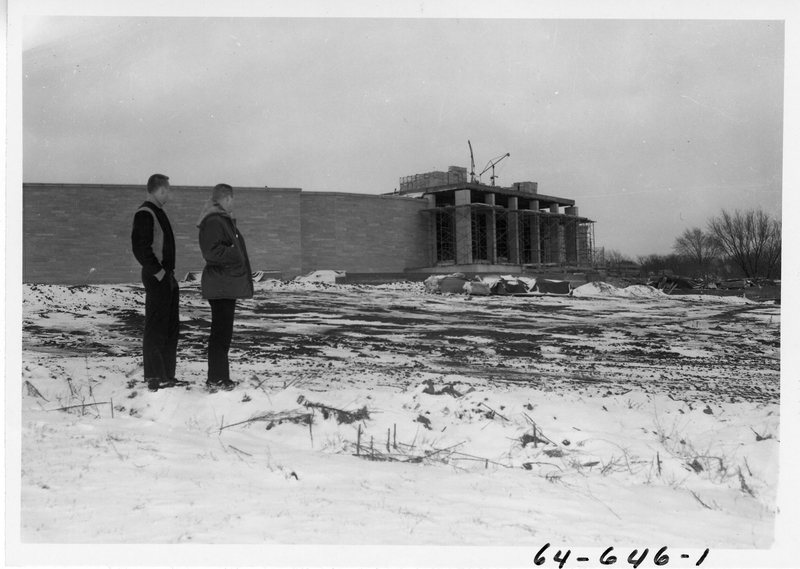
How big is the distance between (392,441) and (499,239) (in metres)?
9.79

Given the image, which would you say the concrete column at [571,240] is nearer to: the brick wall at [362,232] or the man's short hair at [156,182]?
the brick wall at [362,232]

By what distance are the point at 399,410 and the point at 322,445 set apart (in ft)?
2.39

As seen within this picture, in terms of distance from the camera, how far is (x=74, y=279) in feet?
19.6

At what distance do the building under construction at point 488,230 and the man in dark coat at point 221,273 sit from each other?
552 centimetres

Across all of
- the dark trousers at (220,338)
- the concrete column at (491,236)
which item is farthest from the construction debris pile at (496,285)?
the dark trousers at (220,338)

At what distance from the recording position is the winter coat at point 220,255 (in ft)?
16.0

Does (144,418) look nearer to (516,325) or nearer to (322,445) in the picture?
(322,445)

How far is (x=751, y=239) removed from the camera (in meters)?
5.98

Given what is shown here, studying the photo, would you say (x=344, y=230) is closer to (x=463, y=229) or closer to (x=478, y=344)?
(x=478, y=344)

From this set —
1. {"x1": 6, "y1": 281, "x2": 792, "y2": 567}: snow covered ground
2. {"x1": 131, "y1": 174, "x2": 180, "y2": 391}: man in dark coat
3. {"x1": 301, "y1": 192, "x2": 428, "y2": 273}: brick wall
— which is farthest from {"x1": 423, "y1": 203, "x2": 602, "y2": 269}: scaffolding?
{"x1": 131, "y1": 174, "x2": 180, "y2": 391}: man in dark coat

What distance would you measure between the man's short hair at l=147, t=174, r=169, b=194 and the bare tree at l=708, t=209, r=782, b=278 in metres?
5.52

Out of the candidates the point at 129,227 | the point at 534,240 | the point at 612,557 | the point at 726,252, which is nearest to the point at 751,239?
the point at 726,252

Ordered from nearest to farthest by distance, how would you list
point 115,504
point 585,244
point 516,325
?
point 115,504, point 516,325, point 585,244

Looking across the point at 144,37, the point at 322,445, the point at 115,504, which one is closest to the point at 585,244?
the point at 322,445
